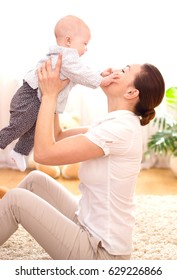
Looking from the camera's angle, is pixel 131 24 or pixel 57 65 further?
pixel 131 24

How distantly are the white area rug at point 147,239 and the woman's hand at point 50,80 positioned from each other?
848mm

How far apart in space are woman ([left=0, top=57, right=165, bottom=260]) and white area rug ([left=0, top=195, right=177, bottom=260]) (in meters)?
0.48

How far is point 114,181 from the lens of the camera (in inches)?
71.9

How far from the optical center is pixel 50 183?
2.13m

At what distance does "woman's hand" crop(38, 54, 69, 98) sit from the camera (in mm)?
1918

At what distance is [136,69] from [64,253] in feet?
2.48

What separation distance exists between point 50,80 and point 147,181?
2.15 m

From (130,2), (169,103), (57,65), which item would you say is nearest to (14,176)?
(169,103)

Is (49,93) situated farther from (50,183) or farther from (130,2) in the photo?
(130,2)

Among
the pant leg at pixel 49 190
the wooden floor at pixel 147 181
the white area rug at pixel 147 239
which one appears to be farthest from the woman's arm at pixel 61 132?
the wooden floor at pixel 147 181

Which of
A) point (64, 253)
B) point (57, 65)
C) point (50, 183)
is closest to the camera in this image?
point (64, 253)

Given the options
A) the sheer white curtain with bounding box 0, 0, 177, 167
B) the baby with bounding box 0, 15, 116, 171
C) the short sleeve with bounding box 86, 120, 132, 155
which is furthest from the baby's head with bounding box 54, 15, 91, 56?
the sheer white curtain with bounding box 0, 0, 177, 167

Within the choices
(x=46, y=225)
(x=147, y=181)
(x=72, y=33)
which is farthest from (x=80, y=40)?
(x=147, y=181)

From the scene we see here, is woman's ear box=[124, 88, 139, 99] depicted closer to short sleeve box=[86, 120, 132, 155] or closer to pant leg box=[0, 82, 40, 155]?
short sleeve box=[86, 120, 132, 155]
